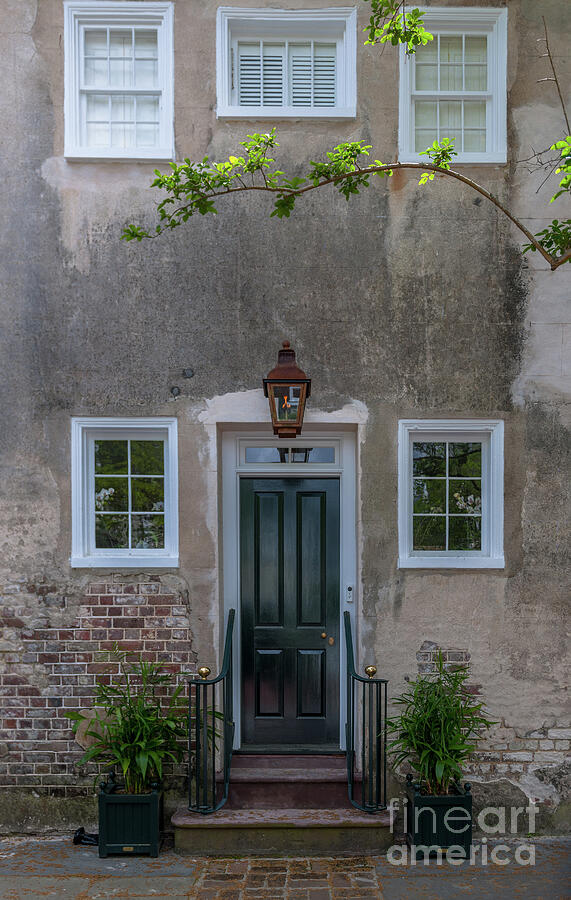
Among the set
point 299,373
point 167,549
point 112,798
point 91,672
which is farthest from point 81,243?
point 112,798

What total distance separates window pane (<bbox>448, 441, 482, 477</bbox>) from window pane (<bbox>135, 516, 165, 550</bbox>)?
2.19 metres

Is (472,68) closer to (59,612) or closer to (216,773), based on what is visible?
(59,612)

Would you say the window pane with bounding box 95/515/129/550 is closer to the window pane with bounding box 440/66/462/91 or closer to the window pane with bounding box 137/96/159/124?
the window pane with bounding box 137/96/159/124

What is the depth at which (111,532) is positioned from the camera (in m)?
5.57

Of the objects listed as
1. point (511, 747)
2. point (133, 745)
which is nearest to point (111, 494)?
point (133, 745)

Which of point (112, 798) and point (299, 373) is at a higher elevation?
point (299, 373)

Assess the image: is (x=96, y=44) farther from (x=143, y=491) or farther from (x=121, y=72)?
(x=143, y=491)

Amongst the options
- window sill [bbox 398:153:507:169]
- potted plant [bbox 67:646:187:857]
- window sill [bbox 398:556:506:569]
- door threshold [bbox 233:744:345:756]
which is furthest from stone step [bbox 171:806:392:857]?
window sill [bbox 398:153:507:169]

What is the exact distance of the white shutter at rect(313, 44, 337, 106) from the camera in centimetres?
555

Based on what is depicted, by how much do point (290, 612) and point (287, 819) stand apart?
1.42 meters

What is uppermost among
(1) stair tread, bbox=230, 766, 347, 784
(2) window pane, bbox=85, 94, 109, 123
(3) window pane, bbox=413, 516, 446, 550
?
(2) window pane, bbox=85, 94, 109, 123

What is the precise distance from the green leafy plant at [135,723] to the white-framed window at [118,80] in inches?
144

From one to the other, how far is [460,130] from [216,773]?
504 cm

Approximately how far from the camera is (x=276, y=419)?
5.14m
